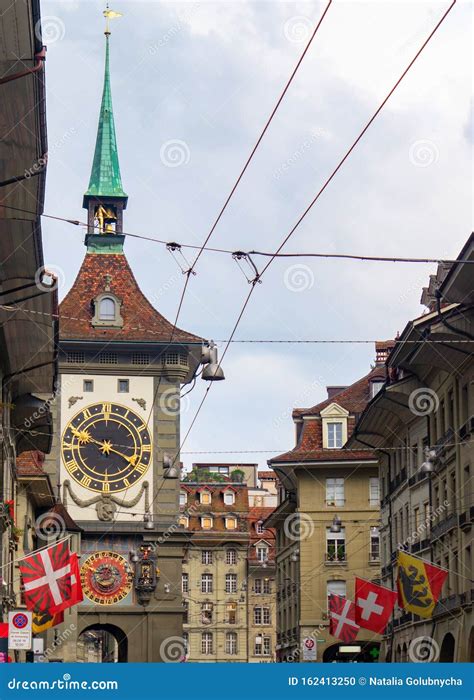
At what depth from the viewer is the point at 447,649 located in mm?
39969

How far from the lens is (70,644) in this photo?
62469 millimetres

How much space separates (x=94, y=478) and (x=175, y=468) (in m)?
4.83

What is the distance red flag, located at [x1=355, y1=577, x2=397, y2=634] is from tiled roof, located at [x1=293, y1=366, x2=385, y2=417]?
3042cm

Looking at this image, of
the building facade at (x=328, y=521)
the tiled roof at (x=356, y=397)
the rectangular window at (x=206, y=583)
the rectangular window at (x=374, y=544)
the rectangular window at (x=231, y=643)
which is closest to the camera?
the building facade at (x=328, y=521)

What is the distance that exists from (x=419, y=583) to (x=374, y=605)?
8.64 ft

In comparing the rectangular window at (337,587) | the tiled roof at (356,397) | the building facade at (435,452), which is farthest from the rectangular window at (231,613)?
the building facade at (435,452)

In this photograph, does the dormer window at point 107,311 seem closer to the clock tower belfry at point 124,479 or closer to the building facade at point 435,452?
the clock tower belfry at point 124,479

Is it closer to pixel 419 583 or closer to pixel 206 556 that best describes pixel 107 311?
pixel 419 583

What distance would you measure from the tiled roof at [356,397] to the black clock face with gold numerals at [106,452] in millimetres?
8728

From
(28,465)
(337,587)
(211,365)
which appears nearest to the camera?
(211,365)

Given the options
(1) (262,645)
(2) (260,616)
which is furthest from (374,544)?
(2) (260,616)

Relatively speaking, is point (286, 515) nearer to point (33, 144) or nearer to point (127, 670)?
point (33, 144)

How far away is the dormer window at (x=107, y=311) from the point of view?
66938 millimetres

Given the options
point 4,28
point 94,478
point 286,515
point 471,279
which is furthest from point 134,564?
point 4,28
